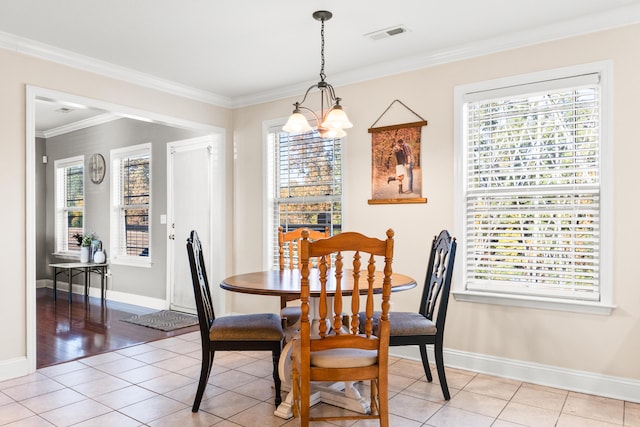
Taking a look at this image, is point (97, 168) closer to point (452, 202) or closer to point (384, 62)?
point (384, 62)

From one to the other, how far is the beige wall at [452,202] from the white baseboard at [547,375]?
0.04 meters

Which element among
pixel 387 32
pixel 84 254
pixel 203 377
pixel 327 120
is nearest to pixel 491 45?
pixel 387 32

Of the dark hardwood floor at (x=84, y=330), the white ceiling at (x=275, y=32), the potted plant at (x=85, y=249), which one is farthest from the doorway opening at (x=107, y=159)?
the white ceiling at (x=275, y=32)

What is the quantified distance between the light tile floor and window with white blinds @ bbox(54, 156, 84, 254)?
3867 mm

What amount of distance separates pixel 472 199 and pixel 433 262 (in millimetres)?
691

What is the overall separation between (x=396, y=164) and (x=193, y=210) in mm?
2662

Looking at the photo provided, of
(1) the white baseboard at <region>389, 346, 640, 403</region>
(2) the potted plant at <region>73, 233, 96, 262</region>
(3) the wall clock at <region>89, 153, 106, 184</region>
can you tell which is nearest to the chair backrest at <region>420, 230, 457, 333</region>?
(1) the white baseboard at <region>389, 346, 640, 403</region>

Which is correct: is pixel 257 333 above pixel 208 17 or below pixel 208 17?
below

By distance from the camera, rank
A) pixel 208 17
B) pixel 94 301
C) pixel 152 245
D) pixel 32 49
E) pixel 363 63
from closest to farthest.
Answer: pixel 208 17, pixel 32 49, pixel 363 63, pixel 152 245, pixel 94 301

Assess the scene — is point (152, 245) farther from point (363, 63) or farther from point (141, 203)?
point (363, 63)

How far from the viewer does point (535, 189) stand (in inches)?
125

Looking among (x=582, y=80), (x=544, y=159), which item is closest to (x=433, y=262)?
(x=544, y=159)

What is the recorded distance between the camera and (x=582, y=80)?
298 centimetres

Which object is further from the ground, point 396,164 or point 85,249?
point 396,164
